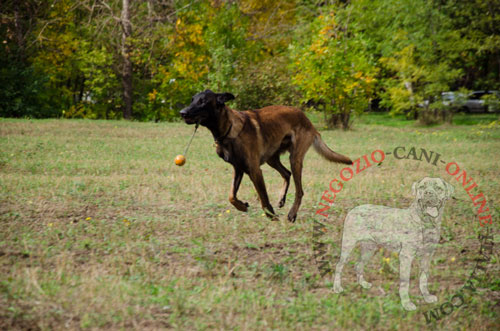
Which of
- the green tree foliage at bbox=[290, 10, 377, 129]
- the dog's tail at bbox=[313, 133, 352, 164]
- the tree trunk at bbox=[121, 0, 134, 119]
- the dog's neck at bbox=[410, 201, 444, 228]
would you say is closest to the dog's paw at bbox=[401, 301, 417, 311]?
the dog's neck at bbox=[410, 201, 444, 228]

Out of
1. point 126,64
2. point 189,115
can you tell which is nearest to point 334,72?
point 126,64

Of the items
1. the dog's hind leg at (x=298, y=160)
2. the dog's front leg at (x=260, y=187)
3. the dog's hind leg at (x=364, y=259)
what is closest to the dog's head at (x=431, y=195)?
the dog's hind leg at (x=364, y=259)

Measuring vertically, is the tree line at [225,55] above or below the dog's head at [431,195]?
above

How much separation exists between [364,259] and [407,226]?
2.73ft

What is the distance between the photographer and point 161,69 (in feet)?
92.4

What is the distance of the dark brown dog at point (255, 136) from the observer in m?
5.68

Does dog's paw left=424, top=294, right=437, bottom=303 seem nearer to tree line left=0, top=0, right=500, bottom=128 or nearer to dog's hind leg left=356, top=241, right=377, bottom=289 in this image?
dog's hind leg left=356, top=241, right=377, bottom=289

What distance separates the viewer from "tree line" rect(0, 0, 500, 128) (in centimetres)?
2156

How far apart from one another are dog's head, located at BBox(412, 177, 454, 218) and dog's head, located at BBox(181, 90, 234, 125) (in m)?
2.36

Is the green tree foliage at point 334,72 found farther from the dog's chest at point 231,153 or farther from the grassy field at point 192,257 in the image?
the dog's chest at point 231,153

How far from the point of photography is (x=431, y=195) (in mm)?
3979

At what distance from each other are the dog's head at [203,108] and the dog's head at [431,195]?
2.36 m

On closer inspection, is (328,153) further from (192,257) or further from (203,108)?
(192,257)

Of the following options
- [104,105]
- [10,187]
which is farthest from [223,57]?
[10,187]
